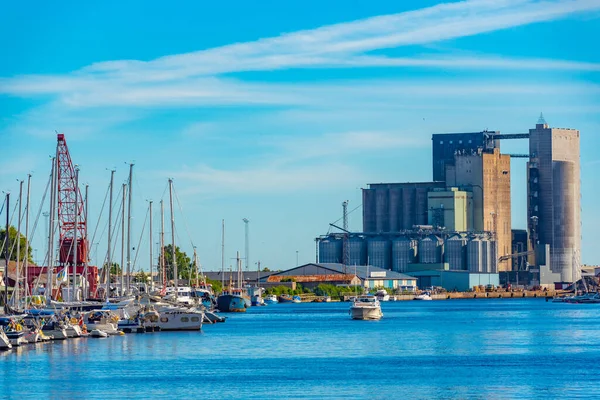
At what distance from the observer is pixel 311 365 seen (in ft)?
267

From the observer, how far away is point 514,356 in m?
88.8

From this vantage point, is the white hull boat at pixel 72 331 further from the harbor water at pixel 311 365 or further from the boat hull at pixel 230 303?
the boat hull at pixel 230 303

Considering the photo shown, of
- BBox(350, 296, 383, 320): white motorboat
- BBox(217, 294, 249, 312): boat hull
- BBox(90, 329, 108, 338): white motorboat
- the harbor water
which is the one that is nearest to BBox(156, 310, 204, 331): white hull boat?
the harbor water

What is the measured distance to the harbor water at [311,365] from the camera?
65688mm

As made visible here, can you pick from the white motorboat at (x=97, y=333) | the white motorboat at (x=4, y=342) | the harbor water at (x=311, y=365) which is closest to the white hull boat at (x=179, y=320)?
the harbor water at (x=311, y=365)

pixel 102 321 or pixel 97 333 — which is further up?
pixel 102 321

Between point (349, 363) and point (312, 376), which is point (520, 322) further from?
point (312, 376)

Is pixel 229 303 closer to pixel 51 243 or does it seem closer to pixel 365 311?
pixel 365 311

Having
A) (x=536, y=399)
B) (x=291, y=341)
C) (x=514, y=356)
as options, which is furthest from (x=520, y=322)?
(x=536, y=399)

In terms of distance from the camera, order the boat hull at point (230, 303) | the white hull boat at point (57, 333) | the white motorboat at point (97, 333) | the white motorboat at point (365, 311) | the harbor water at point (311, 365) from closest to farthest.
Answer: the harbor water at point (311, 365), the white hull boat at point (57, 333), the white motorboat at point (97, 333), the white motorboat at point (365, 311), the boat hull at point (230, 303)

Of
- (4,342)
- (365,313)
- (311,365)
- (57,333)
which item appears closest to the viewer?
(311,365)

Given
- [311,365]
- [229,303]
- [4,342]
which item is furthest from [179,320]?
[229,303]

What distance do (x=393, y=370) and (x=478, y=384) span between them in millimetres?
10067

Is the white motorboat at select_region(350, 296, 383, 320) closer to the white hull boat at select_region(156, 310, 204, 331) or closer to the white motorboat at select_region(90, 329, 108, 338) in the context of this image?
the white hull boat at select_region(156, 310, 204, 331)
